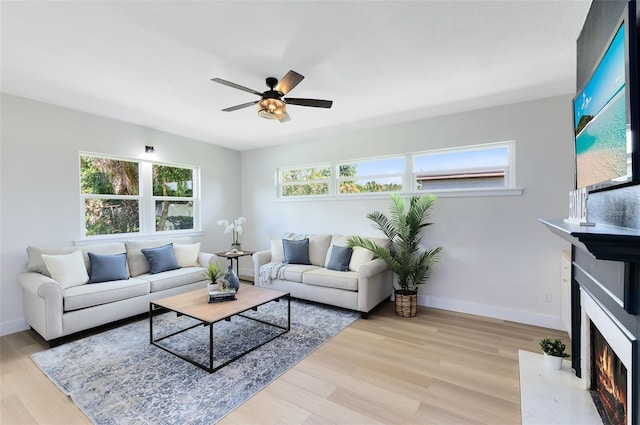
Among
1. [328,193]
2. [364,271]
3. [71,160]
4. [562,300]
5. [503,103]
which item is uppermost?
[503,103]

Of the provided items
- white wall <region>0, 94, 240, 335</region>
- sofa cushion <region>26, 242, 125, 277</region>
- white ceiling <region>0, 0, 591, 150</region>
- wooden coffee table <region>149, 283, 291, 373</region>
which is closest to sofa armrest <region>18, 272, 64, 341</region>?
sofa cushion <region>26, 242, 125, 277</region>

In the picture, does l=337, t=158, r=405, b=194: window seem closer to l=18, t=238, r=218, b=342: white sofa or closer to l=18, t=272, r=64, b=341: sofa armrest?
l=18, t=238, r=218, b=342: white sofa

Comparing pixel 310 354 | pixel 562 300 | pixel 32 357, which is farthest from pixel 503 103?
pixel 32 357

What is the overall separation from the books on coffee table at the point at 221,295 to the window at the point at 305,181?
259cm

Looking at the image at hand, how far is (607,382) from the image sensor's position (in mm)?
1612

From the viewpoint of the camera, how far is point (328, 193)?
4.98 m

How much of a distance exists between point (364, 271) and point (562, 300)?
213cm

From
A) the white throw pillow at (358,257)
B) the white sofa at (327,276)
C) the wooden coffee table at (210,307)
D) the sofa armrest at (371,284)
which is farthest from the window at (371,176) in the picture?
the wooden coffee table at (210,307)

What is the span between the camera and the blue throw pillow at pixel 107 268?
3.36 metres

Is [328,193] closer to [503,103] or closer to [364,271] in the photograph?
[364,271]

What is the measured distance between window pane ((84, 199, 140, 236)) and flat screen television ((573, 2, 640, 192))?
515cm

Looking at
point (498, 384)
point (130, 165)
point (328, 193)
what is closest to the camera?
point (498, 384)

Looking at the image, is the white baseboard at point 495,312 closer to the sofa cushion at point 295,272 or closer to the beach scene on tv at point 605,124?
the sofa cushion at point 295,272

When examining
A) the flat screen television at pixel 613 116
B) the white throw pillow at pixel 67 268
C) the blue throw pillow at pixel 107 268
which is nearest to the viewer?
the flat screen television at pixel 613 116
